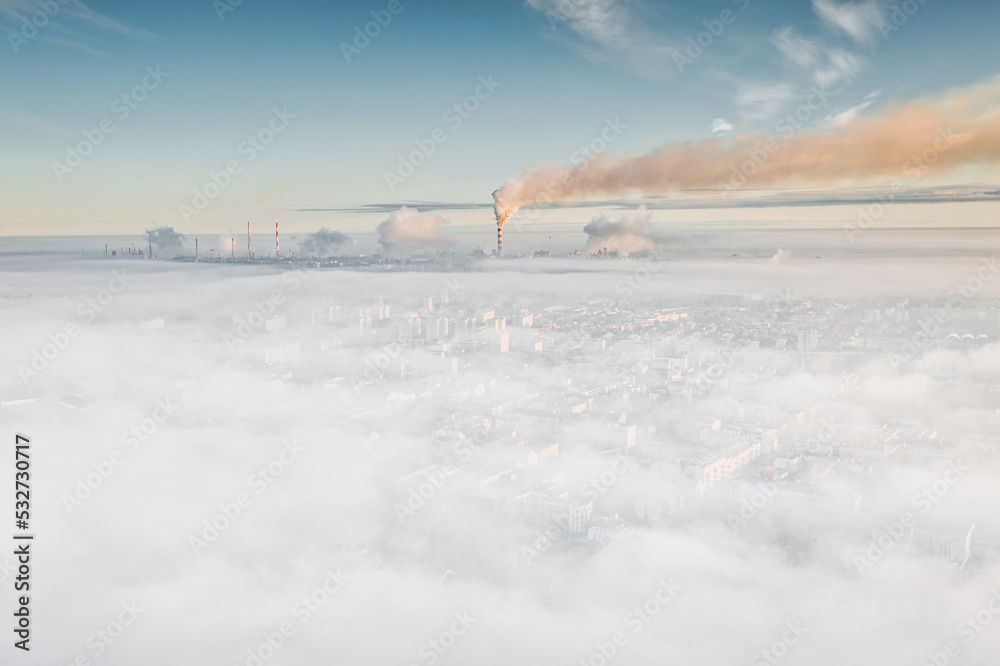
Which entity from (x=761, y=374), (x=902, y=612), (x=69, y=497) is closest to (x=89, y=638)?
(x=69, y=497)

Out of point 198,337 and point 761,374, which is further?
point 198,337

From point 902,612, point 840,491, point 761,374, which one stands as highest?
point 761,374

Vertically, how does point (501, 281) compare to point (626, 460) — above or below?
above

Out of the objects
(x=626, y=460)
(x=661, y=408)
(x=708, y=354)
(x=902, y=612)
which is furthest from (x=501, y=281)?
(x=902, y=612)

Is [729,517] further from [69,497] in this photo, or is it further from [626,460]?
[69,497]

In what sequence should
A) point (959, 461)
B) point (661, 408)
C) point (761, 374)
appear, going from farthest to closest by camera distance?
point (761, 374)
point (661, 408)
point (959, 461)

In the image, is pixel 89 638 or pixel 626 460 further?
pixel 626 460

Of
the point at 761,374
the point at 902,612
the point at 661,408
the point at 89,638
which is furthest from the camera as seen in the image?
the point at 761,374

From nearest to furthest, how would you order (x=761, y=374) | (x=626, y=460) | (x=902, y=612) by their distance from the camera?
1. (x=902, y=612)
2. (x=626, y=460)
3. (x=761, y=374)

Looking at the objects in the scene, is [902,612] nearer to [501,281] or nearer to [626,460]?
[626,460]
